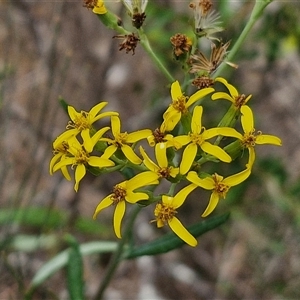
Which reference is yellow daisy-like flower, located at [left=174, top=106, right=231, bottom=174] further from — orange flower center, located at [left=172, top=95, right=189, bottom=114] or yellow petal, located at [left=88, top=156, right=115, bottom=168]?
yellow petal, located at [left=88, top=156, right=115, bottom=168]

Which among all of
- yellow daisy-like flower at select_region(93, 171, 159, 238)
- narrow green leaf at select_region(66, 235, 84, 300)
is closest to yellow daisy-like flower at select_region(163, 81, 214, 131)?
yellow daisy-like flower at select_region(93, 171, 159, 238)

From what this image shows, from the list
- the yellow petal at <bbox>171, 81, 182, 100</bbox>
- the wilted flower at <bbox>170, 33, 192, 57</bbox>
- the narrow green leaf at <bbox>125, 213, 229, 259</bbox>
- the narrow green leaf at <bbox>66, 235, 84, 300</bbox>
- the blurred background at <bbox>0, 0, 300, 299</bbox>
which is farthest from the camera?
the blurred background at <bbox>0, 0, 300, 299</bbox>

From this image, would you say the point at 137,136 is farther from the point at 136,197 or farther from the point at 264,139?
the point at 264,139

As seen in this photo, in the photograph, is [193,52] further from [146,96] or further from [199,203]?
[146,96]

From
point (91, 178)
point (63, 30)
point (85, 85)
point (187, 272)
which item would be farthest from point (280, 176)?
point (63, 30)

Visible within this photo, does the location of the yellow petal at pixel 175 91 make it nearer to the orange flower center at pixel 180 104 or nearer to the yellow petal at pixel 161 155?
the orange flower center at pixel 180 104

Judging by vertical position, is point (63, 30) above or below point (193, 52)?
below

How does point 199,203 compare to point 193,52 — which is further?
point 199,203
